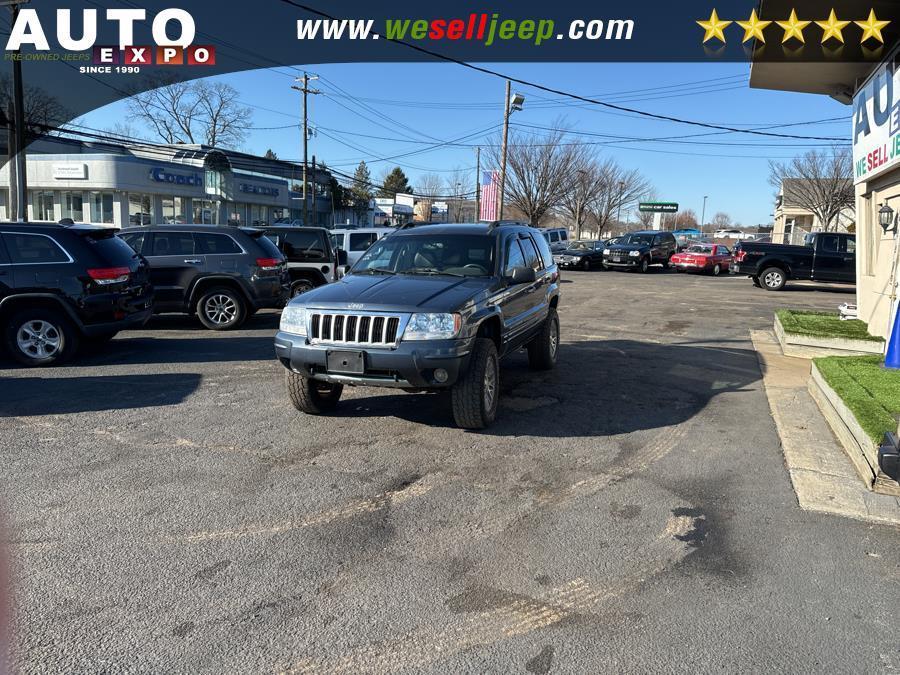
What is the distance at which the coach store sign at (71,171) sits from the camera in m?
33.0

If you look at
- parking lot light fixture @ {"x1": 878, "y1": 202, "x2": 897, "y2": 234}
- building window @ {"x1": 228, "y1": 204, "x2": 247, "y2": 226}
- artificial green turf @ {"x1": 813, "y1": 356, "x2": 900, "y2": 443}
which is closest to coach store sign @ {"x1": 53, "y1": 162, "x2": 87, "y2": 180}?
building window @ {"x1": 228, "y1": 204, "x2": 247, "y2": 226}

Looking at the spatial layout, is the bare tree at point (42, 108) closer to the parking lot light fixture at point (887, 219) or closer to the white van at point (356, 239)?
the white van at point (356, 239)

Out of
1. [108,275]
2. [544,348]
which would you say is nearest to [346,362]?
[544,348]

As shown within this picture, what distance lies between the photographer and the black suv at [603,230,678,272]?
29.2m

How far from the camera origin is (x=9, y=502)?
404 centimetres

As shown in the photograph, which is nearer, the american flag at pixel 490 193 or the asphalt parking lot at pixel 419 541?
the asphalt parking lot at pixel 419 541

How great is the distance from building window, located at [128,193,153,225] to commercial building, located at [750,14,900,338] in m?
32.5

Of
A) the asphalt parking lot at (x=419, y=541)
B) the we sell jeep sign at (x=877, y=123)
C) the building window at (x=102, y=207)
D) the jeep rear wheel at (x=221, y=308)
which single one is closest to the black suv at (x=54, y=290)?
Answer: the asphalt parking lot at (x=419, y=541)

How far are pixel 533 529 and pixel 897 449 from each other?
93.2 inches

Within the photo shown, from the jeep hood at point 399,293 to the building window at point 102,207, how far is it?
1327 inches

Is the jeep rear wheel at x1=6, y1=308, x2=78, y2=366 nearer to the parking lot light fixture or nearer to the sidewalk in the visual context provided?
the sidewalk

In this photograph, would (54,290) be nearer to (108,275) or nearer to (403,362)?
(108,275)

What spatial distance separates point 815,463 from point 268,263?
8792 mm

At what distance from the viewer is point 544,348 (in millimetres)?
8023
